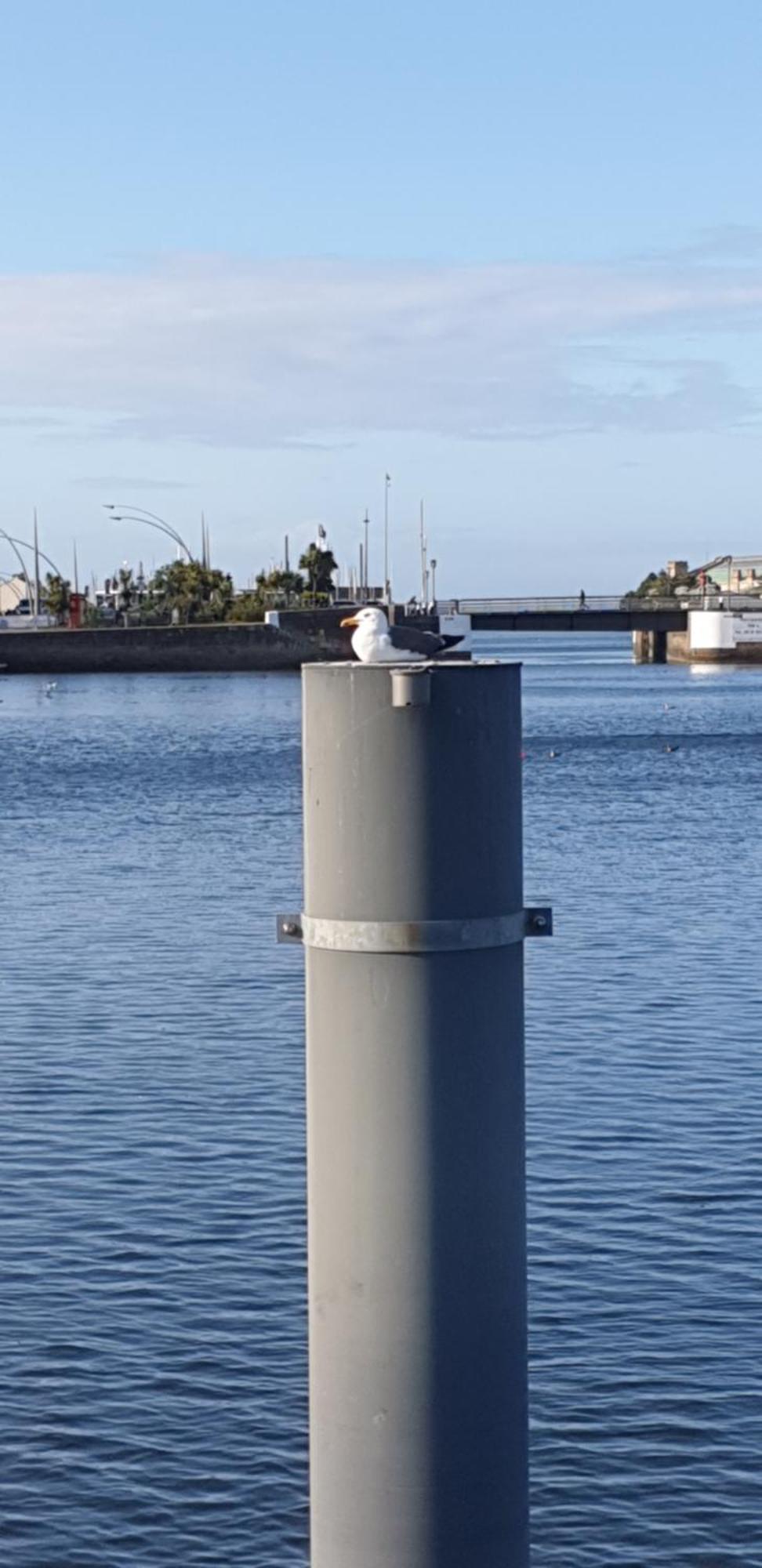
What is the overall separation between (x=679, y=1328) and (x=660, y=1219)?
2.16 m

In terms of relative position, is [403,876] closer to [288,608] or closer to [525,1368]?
[525,1368]

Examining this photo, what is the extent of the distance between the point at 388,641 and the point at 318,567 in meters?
181

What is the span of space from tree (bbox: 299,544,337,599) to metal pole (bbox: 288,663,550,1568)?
17901cm

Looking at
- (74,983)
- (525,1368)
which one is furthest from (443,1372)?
(74,983)

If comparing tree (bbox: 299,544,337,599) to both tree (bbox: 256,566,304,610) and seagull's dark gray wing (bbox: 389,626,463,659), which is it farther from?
seagull's dark gray wing (bbox: 389,626,463,659)

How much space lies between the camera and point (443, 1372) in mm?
4105

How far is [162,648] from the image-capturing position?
156 m

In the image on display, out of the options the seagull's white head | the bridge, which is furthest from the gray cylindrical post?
the bridge

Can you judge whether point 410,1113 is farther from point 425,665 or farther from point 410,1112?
point 425,665

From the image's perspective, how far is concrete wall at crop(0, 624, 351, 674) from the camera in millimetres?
153750

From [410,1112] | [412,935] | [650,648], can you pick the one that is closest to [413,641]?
[412,935]

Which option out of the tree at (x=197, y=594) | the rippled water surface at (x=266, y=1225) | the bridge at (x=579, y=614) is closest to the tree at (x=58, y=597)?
the tree at (x=197, y=594)

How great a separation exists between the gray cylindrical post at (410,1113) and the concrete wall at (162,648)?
480 ft

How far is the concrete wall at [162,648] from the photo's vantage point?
153750 millimetres
